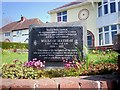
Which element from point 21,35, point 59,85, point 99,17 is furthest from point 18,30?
point 59,85

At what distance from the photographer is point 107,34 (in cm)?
2581

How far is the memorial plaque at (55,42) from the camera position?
23.7ft

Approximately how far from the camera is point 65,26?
7441 millimetres

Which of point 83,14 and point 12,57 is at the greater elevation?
point 83,14

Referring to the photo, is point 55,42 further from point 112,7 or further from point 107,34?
point 112,7

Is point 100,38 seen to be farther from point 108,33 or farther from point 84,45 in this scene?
point 84,45

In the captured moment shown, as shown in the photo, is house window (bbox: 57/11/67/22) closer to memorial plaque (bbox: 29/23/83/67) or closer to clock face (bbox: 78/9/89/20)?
clock face (bbox: 78/9/89/20)

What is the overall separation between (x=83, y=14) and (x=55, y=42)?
70.9 ft

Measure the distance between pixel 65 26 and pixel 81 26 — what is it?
1.53 feet

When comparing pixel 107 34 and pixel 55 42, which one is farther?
pixel 107 34

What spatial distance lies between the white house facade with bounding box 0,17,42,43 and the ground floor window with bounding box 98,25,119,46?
92.9 feet

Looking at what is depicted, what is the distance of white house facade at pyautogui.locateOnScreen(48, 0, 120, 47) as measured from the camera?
25.2 metres

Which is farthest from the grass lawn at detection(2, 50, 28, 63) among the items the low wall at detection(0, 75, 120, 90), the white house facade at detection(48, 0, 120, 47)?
the white house facade at detection(48, 0, 120, 47)

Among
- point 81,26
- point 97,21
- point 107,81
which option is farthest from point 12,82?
point 97,21
